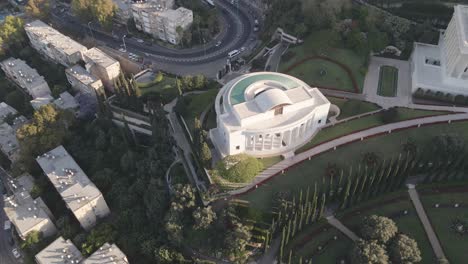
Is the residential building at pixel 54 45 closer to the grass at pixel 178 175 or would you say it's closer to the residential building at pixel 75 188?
the residential building at pixel 75 188

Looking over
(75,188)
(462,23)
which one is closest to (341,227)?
(75,188)

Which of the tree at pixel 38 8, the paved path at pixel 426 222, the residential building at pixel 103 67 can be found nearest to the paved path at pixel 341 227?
the paved path at pixel 426 222

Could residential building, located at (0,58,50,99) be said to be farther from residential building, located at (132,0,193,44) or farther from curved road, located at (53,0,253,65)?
residential building, located at (132,0,193,44)

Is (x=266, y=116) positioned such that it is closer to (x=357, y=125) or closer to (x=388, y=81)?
(x=357, y=125)

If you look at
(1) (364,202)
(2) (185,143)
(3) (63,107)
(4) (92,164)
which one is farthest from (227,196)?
(3) (63,107)

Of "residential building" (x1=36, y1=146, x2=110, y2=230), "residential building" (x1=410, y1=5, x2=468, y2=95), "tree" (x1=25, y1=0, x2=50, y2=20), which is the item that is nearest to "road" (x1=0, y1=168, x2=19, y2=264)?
"residential building" (x1=36, y1=146, x2=110, y2=230)
